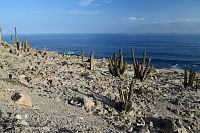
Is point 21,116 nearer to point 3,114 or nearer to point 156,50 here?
point 3,114

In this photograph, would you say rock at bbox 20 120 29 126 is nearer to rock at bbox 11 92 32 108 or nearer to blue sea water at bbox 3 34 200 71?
rock at bbox 11 92 32 108

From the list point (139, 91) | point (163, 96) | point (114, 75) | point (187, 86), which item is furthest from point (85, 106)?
point (187, 86)

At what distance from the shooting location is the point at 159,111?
363 inches

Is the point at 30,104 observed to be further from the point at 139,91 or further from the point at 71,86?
the point at 139,91

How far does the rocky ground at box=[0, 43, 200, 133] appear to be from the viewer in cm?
581

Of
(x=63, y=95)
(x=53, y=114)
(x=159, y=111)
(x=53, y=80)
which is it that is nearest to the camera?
(x=53, y=114)

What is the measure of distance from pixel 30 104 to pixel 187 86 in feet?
29.4

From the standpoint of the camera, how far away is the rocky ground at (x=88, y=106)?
5809 mm

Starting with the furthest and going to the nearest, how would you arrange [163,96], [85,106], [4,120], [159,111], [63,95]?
[163,96] → [159,111] → [63,95] → [85,106] → [4,120]

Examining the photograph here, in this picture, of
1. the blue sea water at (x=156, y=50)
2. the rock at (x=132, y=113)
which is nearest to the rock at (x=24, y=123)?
the rock at (x=132, y=113)

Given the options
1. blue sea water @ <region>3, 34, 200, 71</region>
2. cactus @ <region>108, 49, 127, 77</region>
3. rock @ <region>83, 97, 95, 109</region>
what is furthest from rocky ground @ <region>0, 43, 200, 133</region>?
blue sea water @ <region>3, 34, 200, 71</region>

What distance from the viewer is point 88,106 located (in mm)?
7832

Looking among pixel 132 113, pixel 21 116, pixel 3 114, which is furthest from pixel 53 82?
pixel 3 114

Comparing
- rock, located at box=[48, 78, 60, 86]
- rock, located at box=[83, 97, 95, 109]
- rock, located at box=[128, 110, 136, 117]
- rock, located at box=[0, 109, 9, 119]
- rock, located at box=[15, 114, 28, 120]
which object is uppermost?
rock, located at box=[0, 109, 9, 119]
